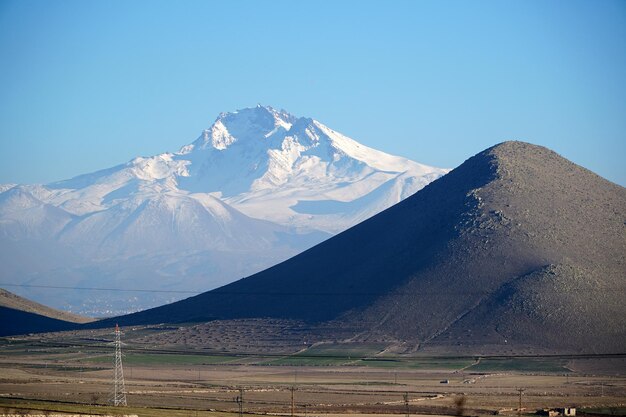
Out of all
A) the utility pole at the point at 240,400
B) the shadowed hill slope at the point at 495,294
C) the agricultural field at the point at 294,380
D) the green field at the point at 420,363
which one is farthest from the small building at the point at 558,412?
the shadowed hill slope at the point at 495,294

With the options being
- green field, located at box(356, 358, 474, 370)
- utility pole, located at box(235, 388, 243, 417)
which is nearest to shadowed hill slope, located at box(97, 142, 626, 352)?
green field, located at box(356, 358, 474, 370)

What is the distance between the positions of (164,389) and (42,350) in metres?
58.1

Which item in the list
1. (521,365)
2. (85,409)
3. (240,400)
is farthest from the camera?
(521,365)

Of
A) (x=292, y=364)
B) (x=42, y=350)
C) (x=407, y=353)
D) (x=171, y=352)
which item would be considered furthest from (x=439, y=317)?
(x=42, y=350)

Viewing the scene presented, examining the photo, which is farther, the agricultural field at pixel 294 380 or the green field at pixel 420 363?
the green field at pixel 420 363

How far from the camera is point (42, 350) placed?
18738 centimetres

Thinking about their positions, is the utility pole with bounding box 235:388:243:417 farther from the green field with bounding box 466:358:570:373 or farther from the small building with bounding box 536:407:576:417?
the green field with bounding box 466:358:570:373

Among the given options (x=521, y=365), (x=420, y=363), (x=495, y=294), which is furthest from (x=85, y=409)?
(x=495, y=294)

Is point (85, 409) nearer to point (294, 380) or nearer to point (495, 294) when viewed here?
point (294, 380)

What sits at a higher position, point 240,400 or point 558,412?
point 240,400

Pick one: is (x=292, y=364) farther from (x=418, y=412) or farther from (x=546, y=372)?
(x=418, y=412)

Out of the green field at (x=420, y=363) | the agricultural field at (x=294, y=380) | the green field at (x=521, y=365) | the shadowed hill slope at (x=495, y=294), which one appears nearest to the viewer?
the agricultural field at (x=294, y=380)

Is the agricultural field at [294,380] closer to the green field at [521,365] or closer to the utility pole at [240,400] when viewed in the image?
the green field at [521,365]

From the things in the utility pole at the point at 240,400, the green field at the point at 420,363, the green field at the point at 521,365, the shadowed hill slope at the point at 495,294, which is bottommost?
the utility pole at the point at 240,400
